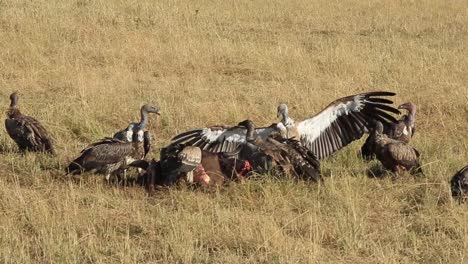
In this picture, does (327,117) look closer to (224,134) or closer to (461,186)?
(224,134)

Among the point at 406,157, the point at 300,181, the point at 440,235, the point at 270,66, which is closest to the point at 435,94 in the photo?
the point at 270,66

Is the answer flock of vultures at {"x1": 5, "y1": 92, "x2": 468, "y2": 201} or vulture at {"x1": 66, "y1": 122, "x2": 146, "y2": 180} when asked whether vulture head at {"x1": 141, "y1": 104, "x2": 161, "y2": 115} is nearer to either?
flock of vultures at {"x1": 5, "y1": 92, "x2": 468, "y2": 201}

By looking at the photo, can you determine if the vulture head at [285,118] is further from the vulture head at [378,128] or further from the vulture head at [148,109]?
the vulture head at [148,109]

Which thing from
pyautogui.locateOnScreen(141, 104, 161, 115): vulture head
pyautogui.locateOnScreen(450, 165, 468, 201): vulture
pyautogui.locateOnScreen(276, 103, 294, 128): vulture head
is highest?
pyautogui.locateOnScreen(141, 104, 161, 115): vulture head

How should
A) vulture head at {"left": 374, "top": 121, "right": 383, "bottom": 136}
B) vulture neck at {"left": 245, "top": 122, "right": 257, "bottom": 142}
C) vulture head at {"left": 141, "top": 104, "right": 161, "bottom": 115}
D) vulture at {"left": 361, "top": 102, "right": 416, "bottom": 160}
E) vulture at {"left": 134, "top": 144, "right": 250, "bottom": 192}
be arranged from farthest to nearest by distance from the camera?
vulture head at {"left": 141, "top": 104, "right": 161, "bottom": 115} < vulture at {"left": 361, "top": 102, "right": 416, "bottom": 160} < vulture head at {"left": 374, "top": 121, "right": 383, "bottom": 136} < vulture neck at {"left": 245, "top": 122, "right": 257, "bottom": 142} < vulture at {"left": 134, "top": 144, "right": 250, "bottom": 192}

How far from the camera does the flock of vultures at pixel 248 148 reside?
6.85 m

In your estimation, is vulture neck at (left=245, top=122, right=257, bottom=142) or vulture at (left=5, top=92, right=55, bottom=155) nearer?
vulture neck at (left=245, top=122, right=257, bottom=142)

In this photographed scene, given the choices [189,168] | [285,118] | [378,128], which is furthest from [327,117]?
[189,168]

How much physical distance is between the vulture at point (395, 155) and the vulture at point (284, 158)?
2.30 feet

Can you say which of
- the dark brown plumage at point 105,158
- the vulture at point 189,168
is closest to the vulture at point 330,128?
the vulture at point 189,168

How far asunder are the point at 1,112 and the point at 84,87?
139 cm

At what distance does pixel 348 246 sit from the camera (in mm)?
5504

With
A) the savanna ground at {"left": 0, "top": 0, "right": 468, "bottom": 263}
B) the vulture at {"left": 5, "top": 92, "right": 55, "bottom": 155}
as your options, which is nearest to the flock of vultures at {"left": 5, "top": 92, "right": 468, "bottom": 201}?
the vulture at {"left": 5, "top": 92, "right": 55, "bottom": 155}

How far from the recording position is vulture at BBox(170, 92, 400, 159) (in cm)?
767
